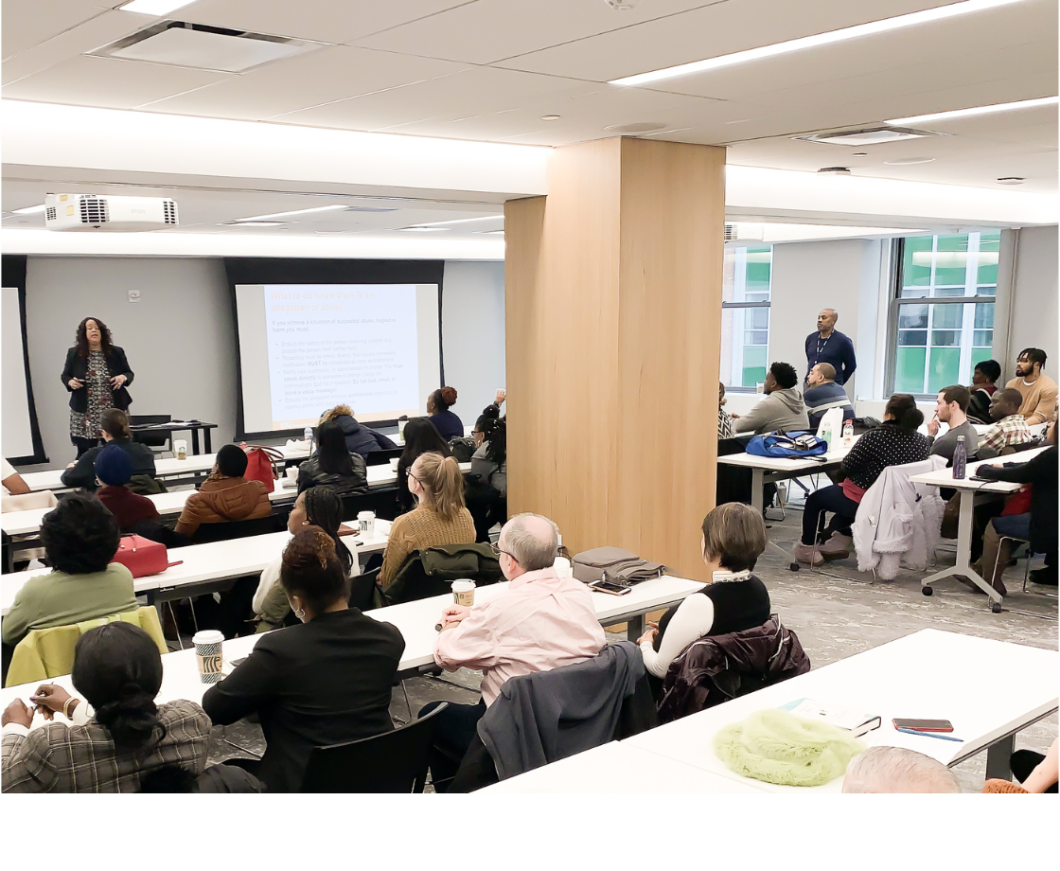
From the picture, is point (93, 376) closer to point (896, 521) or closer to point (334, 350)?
point (334, 350)

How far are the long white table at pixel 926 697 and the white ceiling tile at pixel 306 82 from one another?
2.44 meters

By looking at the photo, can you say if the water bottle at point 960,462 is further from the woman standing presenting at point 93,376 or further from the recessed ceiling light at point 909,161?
the woman standing presenting at point 93,376

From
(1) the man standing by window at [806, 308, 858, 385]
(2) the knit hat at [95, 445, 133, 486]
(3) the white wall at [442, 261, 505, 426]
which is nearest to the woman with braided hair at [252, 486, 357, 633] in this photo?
(2) the knit hat at [95, 445, 133, 486]

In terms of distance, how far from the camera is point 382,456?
7.56 meters

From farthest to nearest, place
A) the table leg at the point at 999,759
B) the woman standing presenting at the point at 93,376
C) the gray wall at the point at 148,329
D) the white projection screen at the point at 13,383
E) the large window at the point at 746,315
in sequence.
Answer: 1. the large window at the point at 746,315
2. the gray wall at the point at 148,329
3. the white projection screen at the point at 13,383
4. the woman standing presenting at the point at 93,376
5. the table leg at the point at 999,759

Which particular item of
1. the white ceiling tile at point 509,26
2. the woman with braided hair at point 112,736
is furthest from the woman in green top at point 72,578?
the white ceiling tile at point 509,26

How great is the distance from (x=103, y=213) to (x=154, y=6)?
10.2ft

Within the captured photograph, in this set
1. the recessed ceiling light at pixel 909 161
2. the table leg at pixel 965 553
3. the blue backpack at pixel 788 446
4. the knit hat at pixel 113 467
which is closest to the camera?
the knit hat at pixel 113 467

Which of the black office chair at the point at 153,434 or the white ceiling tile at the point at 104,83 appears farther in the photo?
the black office chair at the point at 153,434

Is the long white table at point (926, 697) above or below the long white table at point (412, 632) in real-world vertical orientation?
above

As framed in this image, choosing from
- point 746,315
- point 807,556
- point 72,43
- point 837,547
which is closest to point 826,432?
point 837,547

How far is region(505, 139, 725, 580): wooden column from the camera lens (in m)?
5.33

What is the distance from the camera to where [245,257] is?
11633mm

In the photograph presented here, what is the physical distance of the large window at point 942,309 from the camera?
11781 millimetres
